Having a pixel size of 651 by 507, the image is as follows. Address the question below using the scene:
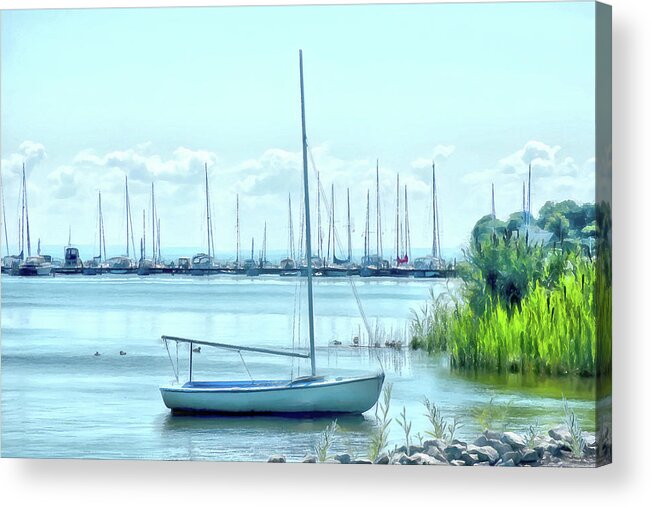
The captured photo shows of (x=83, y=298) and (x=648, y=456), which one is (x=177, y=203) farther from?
(x=648, y=456)

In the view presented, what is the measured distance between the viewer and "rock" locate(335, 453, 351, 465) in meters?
12.0

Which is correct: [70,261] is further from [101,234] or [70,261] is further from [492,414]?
[492,414]

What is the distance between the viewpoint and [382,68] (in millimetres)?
12078

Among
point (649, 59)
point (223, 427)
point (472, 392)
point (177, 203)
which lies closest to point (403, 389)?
point (472, 392)

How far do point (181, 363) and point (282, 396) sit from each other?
81 cm

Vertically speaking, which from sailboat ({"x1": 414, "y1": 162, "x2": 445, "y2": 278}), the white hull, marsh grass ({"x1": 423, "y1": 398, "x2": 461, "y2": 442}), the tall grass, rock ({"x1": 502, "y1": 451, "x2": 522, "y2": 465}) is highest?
sailboat ({"x1": 414, "y1": 162, "x2": 445, "y2": 278})

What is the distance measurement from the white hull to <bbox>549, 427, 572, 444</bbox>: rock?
4.37 feet

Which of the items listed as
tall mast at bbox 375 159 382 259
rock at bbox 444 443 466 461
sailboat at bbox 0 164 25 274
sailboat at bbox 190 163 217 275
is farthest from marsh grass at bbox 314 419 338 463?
sailboat at bbox 0 164 25 274

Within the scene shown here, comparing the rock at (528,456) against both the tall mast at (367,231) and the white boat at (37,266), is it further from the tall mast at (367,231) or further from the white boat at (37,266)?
the white boat at (37,266)

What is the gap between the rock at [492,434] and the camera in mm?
11820

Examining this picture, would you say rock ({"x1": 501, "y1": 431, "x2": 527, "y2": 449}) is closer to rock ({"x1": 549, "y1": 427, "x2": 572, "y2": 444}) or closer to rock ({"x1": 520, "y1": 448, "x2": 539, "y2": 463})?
rock ({"x1": 520, "y1": 448, "x2": 539, "y2": 463})

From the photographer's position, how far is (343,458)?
39.5ft

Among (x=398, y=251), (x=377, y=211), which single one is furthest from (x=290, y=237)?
(x=398, y=251)

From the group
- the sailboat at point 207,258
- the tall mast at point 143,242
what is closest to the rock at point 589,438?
the sailboat at point 207,258
